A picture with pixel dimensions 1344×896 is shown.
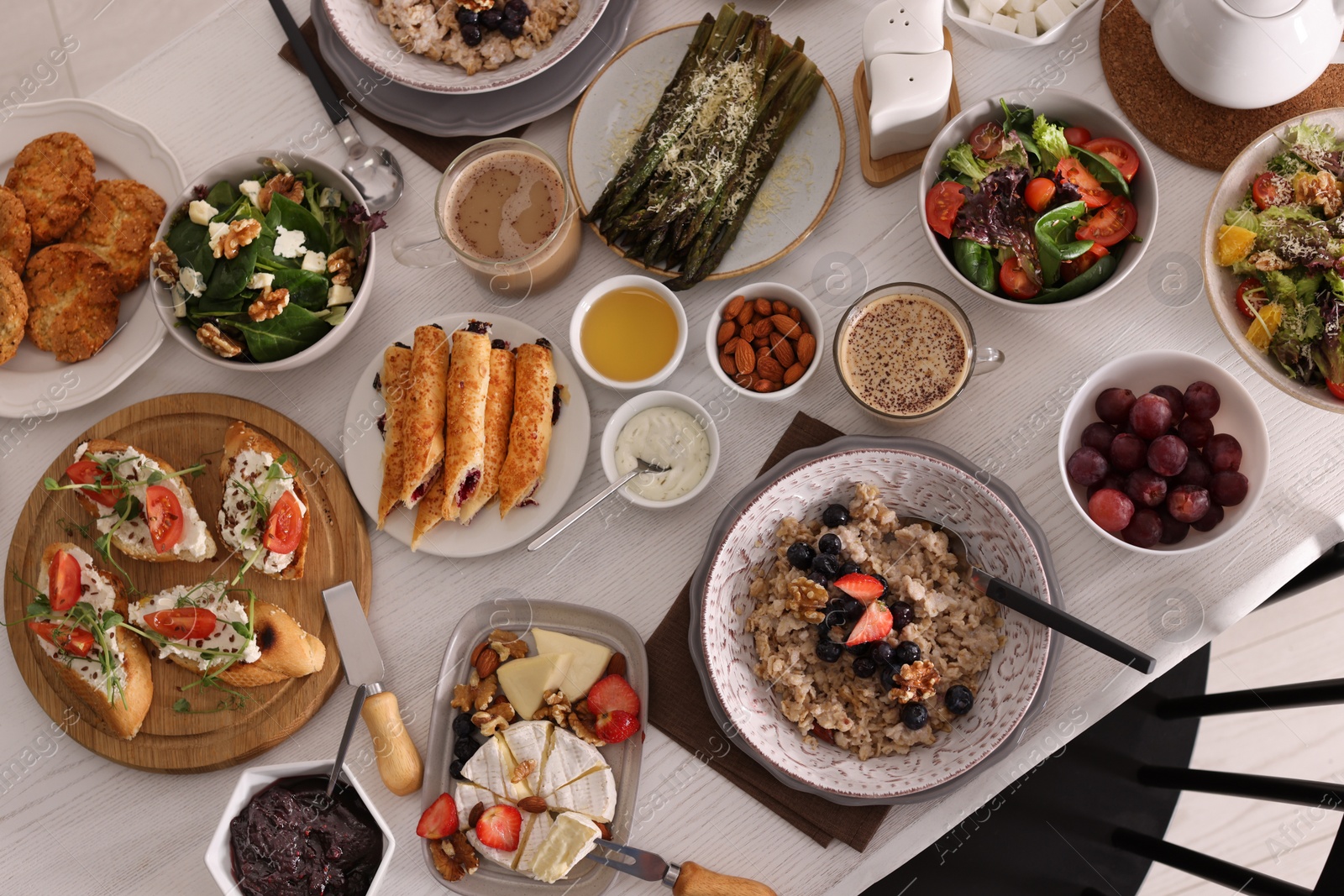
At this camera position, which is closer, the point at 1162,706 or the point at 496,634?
the point at 496,634

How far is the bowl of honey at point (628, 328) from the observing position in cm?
212

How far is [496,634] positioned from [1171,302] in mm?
1745

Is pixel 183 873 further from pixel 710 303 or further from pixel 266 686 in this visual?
pixel 710 303

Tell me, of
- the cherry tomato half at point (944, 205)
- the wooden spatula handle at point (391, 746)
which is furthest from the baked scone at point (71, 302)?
the cherry tomato half at point (944, 205)

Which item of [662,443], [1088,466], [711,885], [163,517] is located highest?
[1088,466]

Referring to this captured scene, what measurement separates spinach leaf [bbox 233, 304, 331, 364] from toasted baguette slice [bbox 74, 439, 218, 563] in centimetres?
36

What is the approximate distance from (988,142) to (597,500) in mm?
1182

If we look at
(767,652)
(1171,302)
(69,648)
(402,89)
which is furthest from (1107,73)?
(69,648)

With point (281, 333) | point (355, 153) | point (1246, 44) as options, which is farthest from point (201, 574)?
point (1246, 44)

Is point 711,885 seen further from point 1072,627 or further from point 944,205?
point 944,205

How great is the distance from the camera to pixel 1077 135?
6.69ft

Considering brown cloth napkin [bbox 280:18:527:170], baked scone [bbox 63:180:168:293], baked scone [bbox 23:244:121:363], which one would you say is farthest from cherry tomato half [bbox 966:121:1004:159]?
baked scone [bbox 23:244:121:363]

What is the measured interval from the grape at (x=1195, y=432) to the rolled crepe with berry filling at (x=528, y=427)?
1387 mm

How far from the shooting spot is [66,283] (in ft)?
7.16
